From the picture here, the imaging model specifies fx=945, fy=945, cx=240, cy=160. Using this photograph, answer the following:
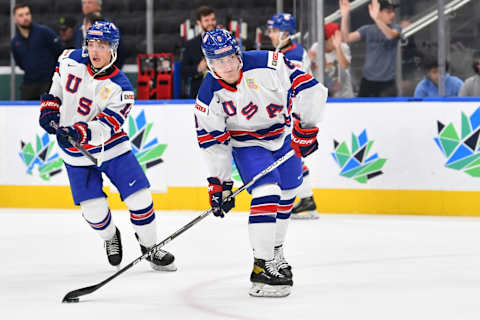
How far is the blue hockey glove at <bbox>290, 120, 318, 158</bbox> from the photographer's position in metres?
3.85

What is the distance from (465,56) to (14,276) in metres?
3.84

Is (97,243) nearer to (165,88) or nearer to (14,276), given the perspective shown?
(14,276)

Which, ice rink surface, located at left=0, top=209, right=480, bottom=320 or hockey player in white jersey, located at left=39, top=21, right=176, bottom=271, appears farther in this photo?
hockey player in white jersey, located at left=39, top=21, right=176, bottom=271

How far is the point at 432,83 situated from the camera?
22.6ft

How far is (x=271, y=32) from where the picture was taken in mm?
6648

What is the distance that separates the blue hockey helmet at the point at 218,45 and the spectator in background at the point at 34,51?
14.7 feet

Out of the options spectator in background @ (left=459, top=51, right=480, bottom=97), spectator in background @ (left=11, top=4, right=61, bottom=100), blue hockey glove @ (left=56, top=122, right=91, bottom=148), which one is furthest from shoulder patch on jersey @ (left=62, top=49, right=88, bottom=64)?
spectator in background @ (left=11, top=4, right=61, bottom=100)

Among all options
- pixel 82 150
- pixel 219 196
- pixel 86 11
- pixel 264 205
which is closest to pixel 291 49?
pixel 86 11

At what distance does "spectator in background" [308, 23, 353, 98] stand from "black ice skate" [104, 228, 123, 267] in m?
2.99

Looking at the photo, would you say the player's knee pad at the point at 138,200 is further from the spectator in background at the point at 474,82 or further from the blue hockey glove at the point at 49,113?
the spectator in background at the point at 474,82

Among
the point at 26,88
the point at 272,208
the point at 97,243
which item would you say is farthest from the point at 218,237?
the point at 26,88

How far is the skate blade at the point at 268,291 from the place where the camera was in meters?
3.73

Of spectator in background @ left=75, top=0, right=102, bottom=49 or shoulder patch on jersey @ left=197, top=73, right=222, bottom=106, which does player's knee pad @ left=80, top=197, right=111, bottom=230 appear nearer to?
shoulder patch on jersey @ left=197, top=73, right=222, bottom=106

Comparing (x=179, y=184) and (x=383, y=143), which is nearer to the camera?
(x=383, y=143)
